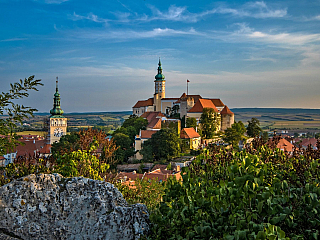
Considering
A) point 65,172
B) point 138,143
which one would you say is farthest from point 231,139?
point 65,172

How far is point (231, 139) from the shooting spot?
161 ft

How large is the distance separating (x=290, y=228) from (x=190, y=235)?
44.3 inches

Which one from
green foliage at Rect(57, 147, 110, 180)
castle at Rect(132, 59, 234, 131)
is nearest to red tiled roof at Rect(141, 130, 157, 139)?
castle at Rect(132, 59, 234, 131)

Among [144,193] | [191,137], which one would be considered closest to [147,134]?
[191,137]

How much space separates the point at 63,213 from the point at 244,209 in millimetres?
2408

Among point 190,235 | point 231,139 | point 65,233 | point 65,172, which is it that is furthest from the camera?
point 231,139

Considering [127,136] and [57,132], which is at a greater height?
[127,136]

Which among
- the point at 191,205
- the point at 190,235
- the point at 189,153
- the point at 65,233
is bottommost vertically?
the point at 189,153

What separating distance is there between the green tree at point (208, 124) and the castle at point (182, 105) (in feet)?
5.99

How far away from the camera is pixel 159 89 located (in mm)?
71250

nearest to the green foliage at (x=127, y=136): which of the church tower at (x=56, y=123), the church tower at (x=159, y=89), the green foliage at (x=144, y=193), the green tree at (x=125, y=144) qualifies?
the green tree at (x=125, y=144)

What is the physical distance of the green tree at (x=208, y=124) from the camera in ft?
168

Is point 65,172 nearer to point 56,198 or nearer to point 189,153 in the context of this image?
point 56,198

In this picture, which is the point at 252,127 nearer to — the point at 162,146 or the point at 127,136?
the point at 162,146
